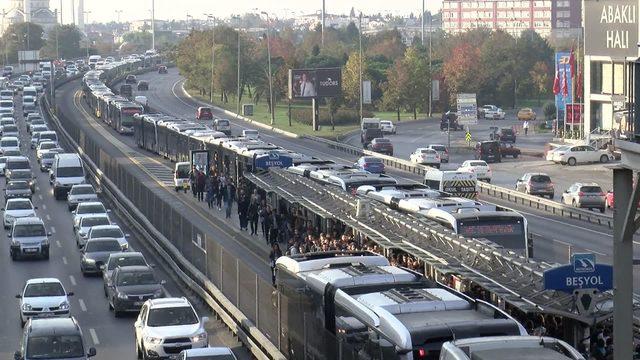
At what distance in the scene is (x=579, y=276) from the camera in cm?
1908

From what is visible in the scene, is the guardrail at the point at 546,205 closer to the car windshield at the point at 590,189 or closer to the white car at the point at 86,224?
the car windshield at the point at 590,189

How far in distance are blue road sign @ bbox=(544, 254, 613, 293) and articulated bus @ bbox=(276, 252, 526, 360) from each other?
147 centimetres

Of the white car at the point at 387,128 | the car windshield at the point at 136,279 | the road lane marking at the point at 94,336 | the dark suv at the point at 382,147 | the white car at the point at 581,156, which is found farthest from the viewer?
the white car at the point at 387,128

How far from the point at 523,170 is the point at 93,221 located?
37.7m

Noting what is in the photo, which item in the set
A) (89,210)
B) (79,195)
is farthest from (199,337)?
(79,195)

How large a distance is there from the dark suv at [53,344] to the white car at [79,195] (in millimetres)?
30033

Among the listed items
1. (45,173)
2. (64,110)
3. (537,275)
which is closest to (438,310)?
(537,275)

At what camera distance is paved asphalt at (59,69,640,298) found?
1718 inches

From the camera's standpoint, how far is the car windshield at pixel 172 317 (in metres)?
27.2

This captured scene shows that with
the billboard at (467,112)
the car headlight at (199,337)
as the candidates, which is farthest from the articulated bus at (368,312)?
the billboard at (467,112)

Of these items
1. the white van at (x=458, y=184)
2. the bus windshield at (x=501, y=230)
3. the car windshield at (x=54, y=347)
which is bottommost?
the car windshield at (x=54, y=347)

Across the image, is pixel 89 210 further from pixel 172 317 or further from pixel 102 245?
pixel 172 317

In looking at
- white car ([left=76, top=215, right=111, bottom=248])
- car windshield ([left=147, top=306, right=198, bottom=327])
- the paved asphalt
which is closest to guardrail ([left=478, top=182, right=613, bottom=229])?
the paved asphalt

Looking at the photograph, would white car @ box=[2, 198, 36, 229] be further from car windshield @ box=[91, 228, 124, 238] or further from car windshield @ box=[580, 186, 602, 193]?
car windshield @ box=[580, 186, 602, 193]
